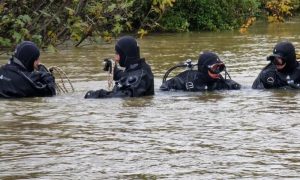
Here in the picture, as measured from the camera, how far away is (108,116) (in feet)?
39.6

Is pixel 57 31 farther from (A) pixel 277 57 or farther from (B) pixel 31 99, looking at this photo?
(A) pixel 277 57

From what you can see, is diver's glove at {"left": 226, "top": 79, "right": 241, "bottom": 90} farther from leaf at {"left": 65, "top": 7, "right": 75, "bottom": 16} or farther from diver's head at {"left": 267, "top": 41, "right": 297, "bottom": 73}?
leaf at {"left": 65, "top": 7, "right": 75, "bottom": 16}

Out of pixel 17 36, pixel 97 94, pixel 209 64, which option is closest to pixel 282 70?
pixel 209 64

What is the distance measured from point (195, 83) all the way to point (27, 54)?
115 inches

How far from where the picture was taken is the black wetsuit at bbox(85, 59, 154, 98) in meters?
14.2

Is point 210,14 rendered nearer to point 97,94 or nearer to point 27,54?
point 97,94

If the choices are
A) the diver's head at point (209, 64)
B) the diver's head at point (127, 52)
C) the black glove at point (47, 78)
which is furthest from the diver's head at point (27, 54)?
the diver's head at point (209, 64)

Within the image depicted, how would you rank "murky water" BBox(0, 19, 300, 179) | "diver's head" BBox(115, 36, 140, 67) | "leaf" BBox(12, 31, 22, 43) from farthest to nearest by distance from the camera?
1. "diver's head" BBox(115, 36, 140, 67)
2. "leaf" BBox(12, 31, 22, 43)
3. "murky water" BBox(0, 19, 300, 179)

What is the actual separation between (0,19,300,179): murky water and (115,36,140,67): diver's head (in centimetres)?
72

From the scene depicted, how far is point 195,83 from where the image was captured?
1509cm

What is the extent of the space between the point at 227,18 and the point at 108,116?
27.7 metres

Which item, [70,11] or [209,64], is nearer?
[70,11]

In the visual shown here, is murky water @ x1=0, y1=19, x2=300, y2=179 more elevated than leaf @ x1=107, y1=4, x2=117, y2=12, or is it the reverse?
leaf @ x1=107, y1=4, x2=117, y2=12

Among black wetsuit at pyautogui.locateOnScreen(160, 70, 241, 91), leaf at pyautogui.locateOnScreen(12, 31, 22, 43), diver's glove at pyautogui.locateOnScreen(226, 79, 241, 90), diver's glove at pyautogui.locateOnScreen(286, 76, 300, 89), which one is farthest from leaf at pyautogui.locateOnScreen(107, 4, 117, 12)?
diver's glove at pyautogui.locateOnScreen(286, 76, 300, 89)
